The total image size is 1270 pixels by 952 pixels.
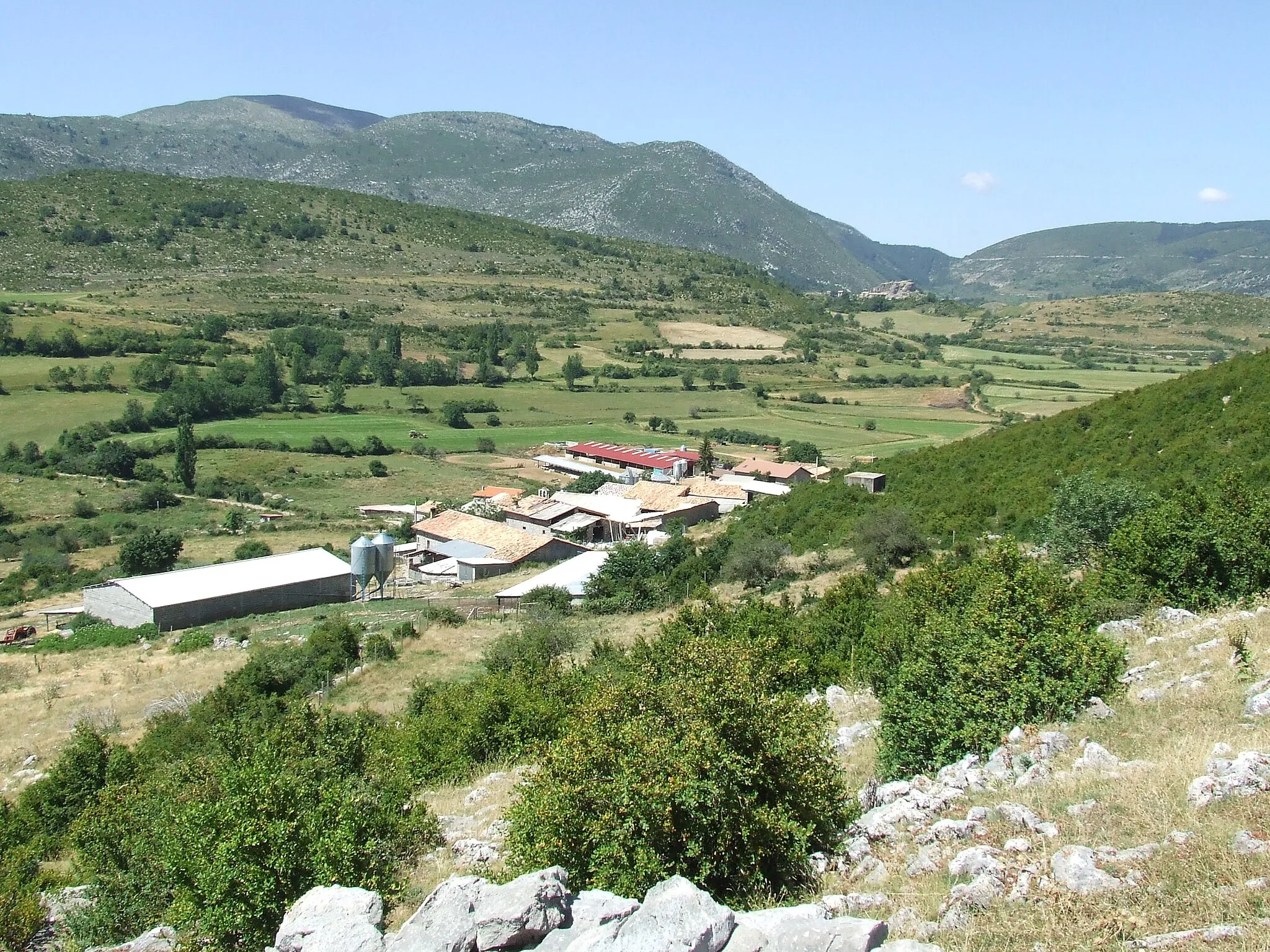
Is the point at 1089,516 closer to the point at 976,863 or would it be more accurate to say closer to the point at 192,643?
the point at 976,863

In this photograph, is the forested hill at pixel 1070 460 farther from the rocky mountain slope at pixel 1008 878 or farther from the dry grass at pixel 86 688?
the dry grass at pixel 86 688

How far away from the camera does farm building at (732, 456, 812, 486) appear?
63781mm

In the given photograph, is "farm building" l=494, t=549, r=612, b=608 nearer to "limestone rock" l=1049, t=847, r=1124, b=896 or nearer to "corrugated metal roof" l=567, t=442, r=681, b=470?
"corrugated metal roof" l=567, t=442, r=681, b=470

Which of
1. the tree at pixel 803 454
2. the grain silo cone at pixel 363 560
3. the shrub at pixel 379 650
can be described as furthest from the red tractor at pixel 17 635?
the tree at pixel 803 454

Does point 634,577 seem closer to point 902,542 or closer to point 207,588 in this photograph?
point 902,542

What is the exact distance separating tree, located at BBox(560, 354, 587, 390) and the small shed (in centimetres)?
6385

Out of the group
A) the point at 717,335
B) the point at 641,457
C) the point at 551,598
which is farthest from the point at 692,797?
the point at 717,335

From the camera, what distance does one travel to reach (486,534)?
50750 millimetres

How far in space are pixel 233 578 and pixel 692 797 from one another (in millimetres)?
38201

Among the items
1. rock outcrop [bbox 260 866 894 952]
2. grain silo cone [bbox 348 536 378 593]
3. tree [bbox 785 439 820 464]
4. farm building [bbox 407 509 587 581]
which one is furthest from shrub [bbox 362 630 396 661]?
tree [bbox 785 439 820 464]

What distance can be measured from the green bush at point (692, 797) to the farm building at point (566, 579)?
1157 inches

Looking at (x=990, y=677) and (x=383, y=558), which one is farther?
(x=383, y=558)

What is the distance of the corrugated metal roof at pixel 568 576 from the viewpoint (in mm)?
39281

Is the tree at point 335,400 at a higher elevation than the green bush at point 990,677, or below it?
below
